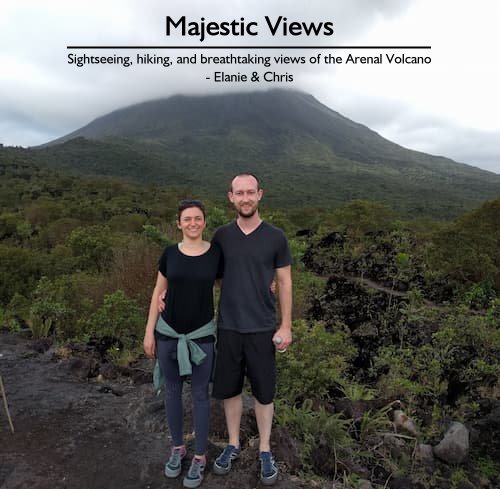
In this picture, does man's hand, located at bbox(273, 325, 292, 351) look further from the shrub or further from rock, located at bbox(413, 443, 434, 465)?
rock, located at bbox(413, 443, 434, 465)

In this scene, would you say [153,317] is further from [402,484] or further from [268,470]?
[402,484]

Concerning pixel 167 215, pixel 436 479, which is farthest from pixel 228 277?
pixel 167 215

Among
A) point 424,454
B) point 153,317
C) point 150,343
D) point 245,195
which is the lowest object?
point 424,454

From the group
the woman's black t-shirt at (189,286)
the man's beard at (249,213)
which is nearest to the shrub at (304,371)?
the woman's black t-shirt at (189,286)

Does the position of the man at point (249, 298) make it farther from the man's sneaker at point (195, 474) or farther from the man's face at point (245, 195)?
the man's sneaker at point (195, 474)

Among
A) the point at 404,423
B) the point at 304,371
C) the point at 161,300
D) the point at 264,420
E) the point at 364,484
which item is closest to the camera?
the point at 161,300

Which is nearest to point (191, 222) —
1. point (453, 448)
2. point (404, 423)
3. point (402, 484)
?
point (402, 484)
